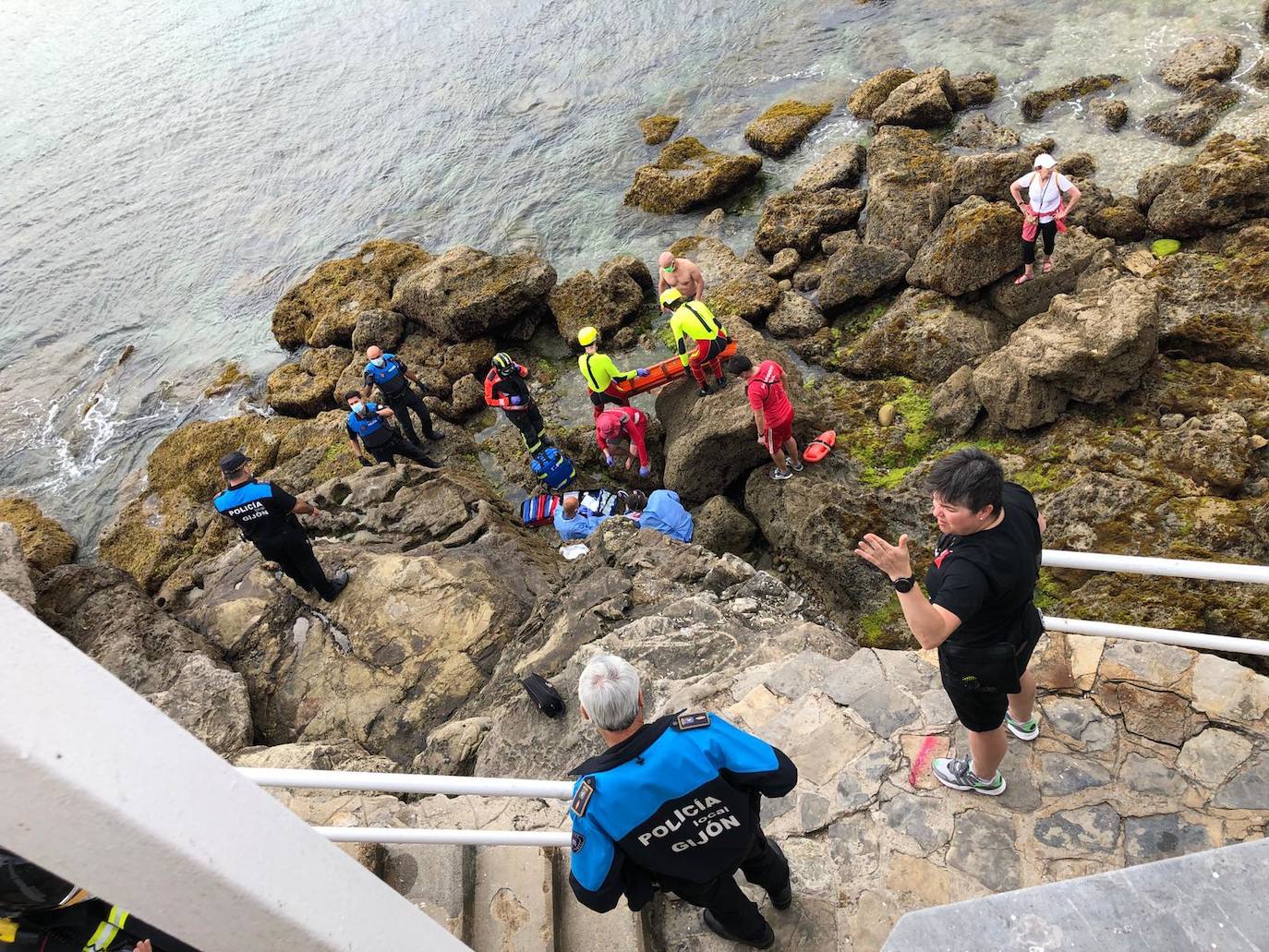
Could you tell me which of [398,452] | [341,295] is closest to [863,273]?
[398,452]

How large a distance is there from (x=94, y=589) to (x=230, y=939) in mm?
9580

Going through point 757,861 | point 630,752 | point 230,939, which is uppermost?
point 230,939

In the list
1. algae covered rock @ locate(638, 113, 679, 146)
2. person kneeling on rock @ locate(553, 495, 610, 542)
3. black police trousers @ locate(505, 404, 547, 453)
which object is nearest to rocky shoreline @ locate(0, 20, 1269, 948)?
person kneeling on rock @ locate(553, 495, 610, 542)

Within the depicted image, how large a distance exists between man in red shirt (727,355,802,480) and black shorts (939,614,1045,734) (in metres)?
5.05

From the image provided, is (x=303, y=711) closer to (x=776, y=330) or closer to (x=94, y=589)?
(x=94, y=589)

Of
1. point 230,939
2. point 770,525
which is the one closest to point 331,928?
point 230,939

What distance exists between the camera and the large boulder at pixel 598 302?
13734 mm

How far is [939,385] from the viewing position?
9617 mm

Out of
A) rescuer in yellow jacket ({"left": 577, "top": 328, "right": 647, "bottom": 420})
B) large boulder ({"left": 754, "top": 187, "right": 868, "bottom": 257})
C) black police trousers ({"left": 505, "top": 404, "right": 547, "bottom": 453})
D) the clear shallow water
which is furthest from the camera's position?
the clear shallow water

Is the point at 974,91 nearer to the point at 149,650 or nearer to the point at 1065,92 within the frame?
the point at 1065,92

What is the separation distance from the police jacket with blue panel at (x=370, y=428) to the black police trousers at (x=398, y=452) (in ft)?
0.32

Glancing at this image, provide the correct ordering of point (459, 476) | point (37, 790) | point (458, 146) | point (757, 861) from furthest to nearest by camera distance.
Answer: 1. point (458, 146)
2. point (459, 476)
3. point (757, 861)
4. point (37, 790)

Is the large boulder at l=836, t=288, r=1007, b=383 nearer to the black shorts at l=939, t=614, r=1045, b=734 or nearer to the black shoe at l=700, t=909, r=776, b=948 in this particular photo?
the black shorts at l=939, t=614, r=1045, b=734

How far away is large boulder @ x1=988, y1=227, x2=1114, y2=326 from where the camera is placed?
9.97 m
